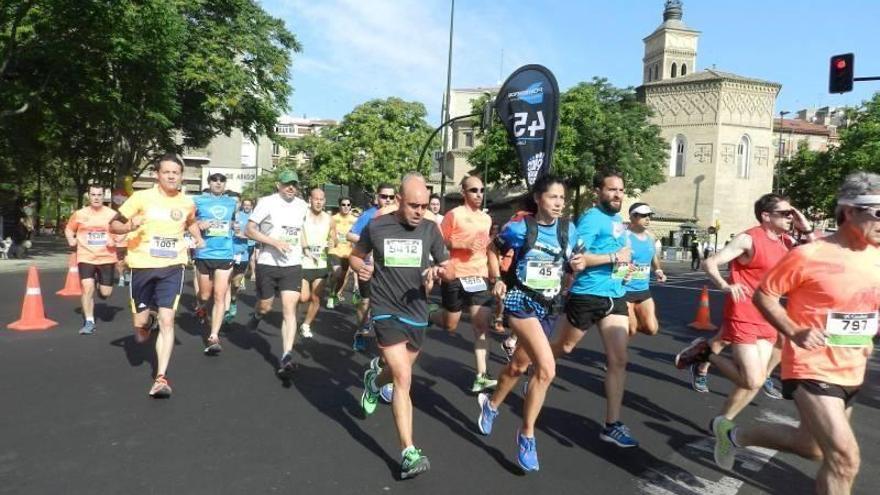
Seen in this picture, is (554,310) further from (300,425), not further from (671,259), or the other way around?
(671,259)

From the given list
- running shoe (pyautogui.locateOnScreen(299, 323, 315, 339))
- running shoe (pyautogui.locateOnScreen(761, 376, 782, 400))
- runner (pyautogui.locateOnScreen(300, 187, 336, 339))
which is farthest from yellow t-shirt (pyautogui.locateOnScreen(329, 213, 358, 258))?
running shoe (pyautogui.locateOnScreen(761, 376, 782, 400))

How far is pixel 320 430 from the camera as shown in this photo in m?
4.93

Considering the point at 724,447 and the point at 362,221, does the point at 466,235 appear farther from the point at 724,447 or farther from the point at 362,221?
the point at 724,447

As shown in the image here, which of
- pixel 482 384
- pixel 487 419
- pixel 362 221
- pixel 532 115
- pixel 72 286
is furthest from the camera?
pixel 72 286

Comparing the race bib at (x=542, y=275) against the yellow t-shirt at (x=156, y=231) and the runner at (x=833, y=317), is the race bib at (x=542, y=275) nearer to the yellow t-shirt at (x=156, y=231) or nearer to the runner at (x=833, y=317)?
the runner at (x=833, y=317)

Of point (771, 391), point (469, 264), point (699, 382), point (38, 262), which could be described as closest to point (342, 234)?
point (469, 264)

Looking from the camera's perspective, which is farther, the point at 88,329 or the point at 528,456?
the point at 88,329

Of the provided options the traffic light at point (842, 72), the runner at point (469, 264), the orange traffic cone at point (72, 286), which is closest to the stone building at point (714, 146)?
the traffic light at point (842, 72)

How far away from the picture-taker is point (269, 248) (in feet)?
23.0

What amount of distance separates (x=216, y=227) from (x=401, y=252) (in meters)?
4.68

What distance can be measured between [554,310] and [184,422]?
2912mm

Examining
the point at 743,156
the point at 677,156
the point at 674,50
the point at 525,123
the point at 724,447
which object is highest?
the point at 674,50

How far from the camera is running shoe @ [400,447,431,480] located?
3947mm

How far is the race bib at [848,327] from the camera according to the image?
317 cm
